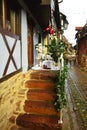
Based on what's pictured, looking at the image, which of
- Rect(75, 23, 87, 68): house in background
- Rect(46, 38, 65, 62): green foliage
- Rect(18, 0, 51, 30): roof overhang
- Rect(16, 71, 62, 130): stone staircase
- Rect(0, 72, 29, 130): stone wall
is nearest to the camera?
Rect(0, 72, 29, 130): stone wall

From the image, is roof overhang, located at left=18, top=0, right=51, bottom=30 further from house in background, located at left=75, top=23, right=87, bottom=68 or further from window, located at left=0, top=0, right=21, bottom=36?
house in background, located at left=75, top=23, right=87, bottom=68

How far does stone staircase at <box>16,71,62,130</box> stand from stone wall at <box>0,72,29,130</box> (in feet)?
0.46

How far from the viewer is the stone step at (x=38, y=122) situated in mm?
5672

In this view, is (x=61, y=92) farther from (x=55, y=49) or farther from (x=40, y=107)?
(x=55, y=49)

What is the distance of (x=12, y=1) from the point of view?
20.8 feet

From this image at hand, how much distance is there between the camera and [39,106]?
6.14 m

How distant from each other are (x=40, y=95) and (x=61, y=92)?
25.1 inches

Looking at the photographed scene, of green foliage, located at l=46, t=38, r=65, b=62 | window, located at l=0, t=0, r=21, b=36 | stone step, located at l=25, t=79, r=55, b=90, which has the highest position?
window, located at l=0, t=0, r=21, b=36

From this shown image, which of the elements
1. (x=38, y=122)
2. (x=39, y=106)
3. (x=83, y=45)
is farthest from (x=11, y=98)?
(x=83, y=45)

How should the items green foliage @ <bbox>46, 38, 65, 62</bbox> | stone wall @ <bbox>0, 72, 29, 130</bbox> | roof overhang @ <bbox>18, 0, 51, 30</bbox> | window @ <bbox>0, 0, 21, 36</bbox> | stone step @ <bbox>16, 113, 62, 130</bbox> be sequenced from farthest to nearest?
1. green foliage @ <bbox>46, 38, 65, 62</bbox>
2. roof overhang @ <bbox>18, 0, 51, 30</bbox>
3. window @ <bbox>0, 0, 21, 36</bbox>
4. stone step @ <bbox>16, 113, 62, 130</bbox>
5. stone wall @ <bbox>0, 72, 29, 130</bbox>

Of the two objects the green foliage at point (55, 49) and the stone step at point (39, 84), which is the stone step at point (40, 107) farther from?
the green foliage at point (55, 49)

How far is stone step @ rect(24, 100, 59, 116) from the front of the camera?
6004 mm

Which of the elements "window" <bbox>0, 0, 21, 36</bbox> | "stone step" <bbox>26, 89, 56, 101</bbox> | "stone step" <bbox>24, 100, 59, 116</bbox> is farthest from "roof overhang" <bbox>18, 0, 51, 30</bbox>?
"stone step" <bbox>24, 100, 59, 116</bbox>

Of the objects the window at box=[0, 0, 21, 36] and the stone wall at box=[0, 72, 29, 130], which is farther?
the window at box=[0, 0, 21, 36]
